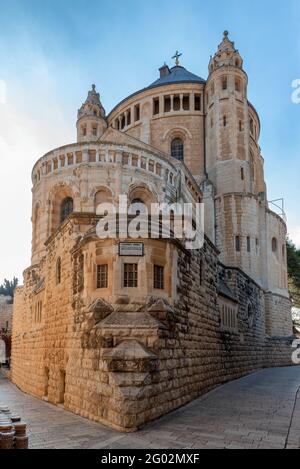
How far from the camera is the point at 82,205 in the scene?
24188 millimetres

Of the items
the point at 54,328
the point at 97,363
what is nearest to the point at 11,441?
the point at 97,363

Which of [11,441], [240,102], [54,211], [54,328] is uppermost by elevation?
[240,102]

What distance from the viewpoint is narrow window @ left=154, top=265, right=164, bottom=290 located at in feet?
33.8

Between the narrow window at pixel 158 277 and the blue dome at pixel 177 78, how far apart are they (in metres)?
32.0

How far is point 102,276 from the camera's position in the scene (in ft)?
33.3

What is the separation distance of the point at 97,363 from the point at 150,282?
7.13 ft

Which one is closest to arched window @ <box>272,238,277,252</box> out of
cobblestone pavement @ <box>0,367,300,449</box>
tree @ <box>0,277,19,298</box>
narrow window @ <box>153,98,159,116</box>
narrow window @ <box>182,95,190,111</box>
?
narrow window @ <box>182,95,190,111</box>

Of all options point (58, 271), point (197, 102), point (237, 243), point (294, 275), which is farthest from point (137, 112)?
point (58, 271)

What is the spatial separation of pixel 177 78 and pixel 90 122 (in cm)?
951

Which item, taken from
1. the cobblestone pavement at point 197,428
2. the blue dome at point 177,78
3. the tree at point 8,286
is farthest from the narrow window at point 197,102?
the tree at point 8,286

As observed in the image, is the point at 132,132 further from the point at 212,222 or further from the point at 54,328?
the point at 54,328

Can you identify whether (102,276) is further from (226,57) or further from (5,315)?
(5,315)

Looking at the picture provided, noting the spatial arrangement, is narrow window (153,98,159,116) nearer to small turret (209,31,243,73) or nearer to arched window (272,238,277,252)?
small turret (209,31,243,73)

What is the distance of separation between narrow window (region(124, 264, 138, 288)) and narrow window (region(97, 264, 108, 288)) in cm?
48
